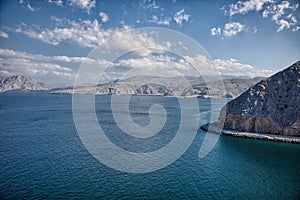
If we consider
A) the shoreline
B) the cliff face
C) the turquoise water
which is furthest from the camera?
the cliff face

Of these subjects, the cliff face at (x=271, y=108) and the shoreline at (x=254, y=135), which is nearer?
the shoreline at (x=254, y=135)

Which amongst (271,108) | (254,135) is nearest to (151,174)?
(254,135)

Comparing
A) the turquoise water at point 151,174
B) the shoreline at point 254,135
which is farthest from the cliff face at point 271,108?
the turquoise water at point 151,174

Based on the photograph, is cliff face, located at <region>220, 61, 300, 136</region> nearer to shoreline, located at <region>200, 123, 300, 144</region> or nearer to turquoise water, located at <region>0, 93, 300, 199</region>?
shoreline, located at <region>200, 123, 300, 144</region>

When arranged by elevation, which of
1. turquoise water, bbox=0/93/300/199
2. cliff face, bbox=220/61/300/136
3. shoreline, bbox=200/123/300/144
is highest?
cliff face, bbox=220/61/300/136

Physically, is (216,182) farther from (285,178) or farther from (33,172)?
(33,172)

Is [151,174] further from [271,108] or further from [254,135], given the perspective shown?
[271,108]

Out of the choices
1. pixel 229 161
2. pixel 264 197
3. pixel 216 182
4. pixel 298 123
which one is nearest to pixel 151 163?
pixel 216 182

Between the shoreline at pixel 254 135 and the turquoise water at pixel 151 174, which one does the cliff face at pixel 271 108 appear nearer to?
the shoreline at pixel 254 135

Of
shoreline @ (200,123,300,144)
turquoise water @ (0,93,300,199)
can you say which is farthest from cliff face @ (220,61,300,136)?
turquoise water @ (0,93,300,199)
